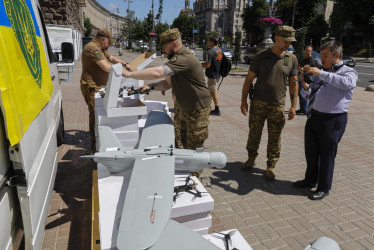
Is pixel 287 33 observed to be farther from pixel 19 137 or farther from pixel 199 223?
pixel 19 137

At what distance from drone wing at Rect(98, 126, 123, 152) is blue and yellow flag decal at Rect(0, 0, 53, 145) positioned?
764mm

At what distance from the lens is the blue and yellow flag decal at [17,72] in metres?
1.55

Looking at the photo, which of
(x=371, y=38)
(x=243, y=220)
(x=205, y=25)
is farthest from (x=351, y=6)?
(x=205, y=25)

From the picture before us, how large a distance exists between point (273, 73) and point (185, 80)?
1.47 m

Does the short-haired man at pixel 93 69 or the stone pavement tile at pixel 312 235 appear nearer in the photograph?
the stone pavement tile at pixel 312 235

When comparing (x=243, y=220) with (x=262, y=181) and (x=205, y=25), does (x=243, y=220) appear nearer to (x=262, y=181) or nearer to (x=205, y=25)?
(x=262, y=181)

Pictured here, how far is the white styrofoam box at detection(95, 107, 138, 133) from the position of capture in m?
3.50

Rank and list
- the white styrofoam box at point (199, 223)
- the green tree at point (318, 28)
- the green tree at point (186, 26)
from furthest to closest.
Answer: the green tree at point (186, 26)
the green tree at point (318, 28)
the white styrofoam box at point (199, 223)

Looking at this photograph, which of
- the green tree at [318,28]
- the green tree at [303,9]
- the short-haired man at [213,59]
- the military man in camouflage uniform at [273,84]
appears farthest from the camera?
the green tree at [303,9]

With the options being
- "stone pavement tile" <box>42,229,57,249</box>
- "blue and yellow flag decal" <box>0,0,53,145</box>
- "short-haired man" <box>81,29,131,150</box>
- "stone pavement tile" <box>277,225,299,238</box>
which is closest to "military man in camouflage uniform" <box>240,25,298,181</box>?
"stone pavement tile" <box>277,225,299,238</box>

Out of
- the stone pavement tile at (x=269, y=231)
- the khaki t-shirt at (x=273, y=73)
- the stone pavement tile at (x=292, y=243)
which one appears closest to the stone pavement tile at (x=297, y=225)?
the stone pavement tile at (x=292, y=243)

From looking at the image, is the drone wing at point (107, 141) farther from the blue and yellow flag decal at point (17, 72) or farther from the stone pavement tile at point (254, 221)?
the stone pavement tile at point (254, 221)

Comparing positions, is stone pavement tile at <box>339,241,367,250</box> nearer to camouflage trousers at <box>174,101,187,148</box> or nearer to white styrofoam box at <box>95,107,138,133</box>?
camouflage trousers at <box>174,101,187,148</box>

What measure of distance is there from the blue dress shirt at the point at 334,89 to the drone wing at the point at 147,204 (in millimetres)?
2347
